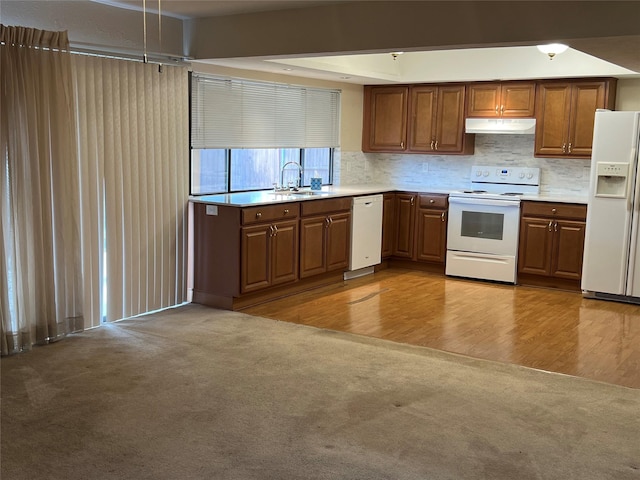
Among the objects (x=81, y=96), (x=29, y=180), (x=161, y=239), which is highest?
(x=81, y=96)

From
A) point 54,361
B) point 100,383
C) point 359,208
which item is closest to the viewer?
point 100,383

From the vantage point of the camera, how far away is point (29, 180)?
4836mm

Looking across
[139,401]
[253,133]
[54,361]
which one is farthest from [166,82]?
[139,401]

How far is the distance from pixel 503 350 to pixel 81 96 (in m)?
3.60

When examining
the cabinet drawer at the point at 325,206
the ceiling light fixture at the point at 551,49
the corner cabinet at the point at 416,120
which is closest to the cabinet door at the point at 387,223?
the corner cabinet at the point at 416,120

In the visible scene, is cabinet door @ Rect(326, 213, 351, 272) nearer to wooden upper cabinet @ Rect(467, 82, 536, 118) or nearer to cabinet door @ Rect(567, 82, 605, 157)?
wooden upper cabinet @ Rect(467, 82, 536, 118)

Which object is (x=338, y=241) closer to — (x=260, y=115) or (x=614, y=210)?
(x=260, y=115)

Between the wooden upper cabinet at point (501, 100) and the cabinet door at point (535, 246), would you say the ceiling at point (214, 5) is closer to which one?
the wooden upper cabinet at point (501, 100)

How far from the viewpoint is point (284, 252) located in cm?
661

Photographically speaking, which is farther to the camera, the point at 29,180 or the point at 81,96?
the point at 81,96

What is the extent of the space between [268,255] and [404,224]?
2.37 metres

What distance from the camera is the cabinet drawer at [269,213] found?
20.0ft

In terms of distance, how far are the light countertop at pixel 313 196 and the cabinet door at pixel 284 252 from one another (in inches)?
10.3

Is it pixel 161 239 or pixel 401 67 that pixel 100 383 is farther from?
pixel 401 67
